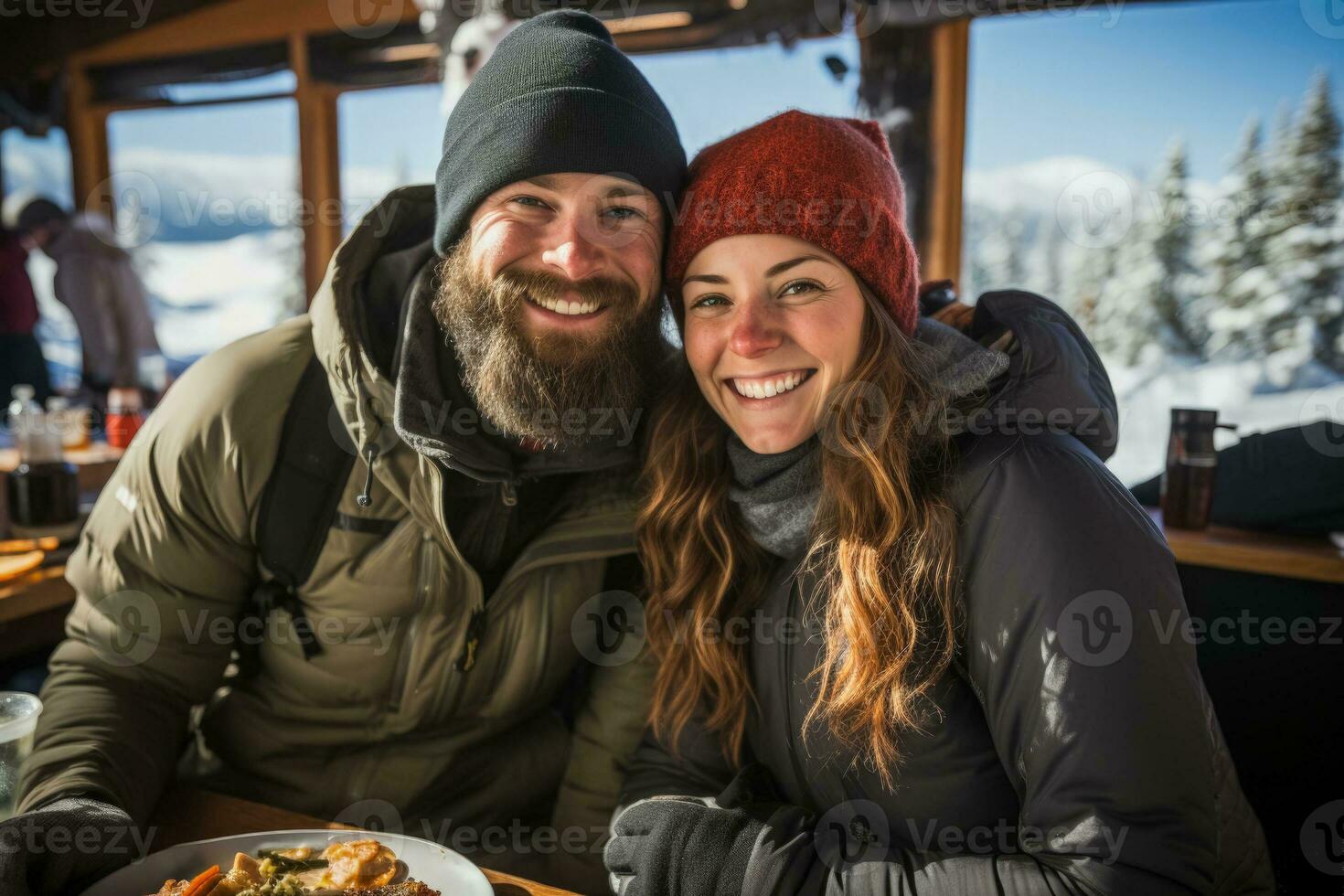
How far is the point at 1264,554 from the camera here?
202 cm

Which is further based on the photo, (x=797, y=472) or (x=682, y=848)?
(x=797, y=472)

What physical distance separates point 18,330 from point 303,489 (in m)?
6.43

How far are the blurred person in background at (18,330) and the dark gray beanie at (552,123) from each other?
6159 millimetres

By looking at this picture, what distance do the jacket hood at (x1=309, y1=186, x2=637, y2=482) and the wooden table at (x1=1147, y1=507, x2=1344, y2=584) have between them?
1431 millimetres

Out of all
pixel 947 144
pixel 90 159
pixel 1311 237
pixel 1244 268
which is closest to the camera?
pixel 1311 237

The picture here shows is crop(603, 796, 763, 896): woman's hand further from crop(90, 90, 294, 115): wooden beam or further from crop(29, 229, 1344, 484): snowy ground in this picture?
crop(90, 90, 294, 115): wooden beam

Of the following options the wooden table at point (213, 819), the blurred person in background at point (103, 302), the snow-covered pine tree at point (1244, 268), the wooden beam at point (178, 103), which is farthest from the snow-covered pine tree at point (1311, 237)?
the blurred person in background at point (103, 302)

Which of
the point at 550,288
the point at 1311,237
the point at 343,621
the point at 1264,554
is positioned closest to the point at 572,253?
the point at 550,288

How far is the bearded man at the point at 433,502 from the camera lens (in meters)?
1.43

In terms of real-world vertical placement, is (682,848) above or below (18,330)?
below

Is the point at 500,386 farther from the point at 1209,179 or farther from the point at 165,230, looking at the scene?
the point at 165,230

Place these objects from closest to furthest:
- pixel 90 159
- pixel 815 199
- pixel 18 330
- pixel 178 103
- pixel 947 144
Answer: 1. pixel 815 199
2. pixel 947 144
3. pixel 18 330
4. pixel 178 103
5. pixel 90 159

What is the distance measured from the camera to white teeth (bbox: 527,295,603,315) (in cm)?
149

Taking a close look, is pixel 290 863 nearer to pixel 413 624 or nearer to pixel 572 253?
pixel 413 624
